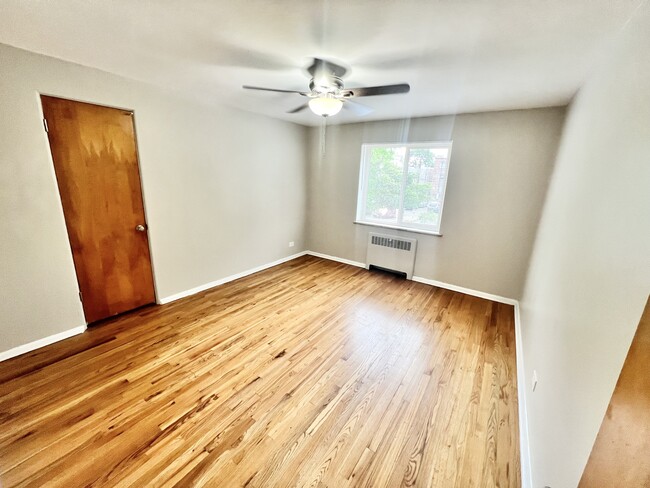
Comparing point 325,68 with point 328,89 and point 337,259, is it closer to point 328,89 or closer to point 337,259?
point 328,89

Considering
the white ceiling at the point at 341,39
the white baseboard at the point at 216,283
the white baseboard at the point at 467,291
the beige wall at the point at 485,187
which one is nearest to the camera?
the white ceiling at the point at 341,39

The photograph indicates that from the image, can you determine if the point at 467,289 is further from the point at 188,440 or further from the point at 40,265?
the point at 40,265

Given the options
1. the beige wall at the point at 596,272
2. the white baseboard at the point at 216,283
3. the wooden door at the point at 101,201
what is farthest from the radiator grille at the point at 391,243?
the wooden door at the point at 101,201

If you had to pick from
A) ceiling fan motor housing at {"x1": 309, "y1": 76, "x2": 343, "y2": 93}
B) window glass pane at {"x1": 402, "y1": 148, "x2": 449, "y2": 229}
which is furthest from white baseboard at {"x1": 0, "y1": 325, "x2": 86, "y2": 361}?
window glass pane at {"x1": 402, "y1": 148, "x2": 449, "y2": 229}

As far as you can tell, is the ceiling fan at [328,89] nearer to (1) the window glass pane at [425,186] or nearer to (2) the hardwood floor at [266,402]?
(1) the window glass pane at [425,186]

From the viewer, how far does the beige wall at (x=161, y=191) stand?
6.73 ft

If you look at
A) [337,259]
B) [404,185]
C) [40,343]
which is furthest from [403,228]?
[40,343]

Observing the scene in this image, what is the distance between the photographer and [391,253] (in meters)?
4.17

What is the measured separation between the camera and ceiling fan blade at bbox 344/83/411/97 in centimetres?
183

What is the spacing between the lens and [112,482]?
1.34m

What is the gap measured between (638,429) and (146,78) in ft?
12.0

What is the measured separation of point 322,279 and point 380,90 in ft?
9.09

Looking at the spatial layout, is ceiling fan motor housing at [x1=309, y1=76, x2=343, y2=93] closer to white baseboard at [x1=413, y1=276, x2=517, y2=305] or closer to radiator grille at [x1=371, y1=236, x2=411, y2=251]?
radiator grille at [x1=371, y1=236, x2=411, y2=251]

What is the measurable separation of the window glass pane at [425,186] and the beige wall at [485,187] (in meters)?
0.15
